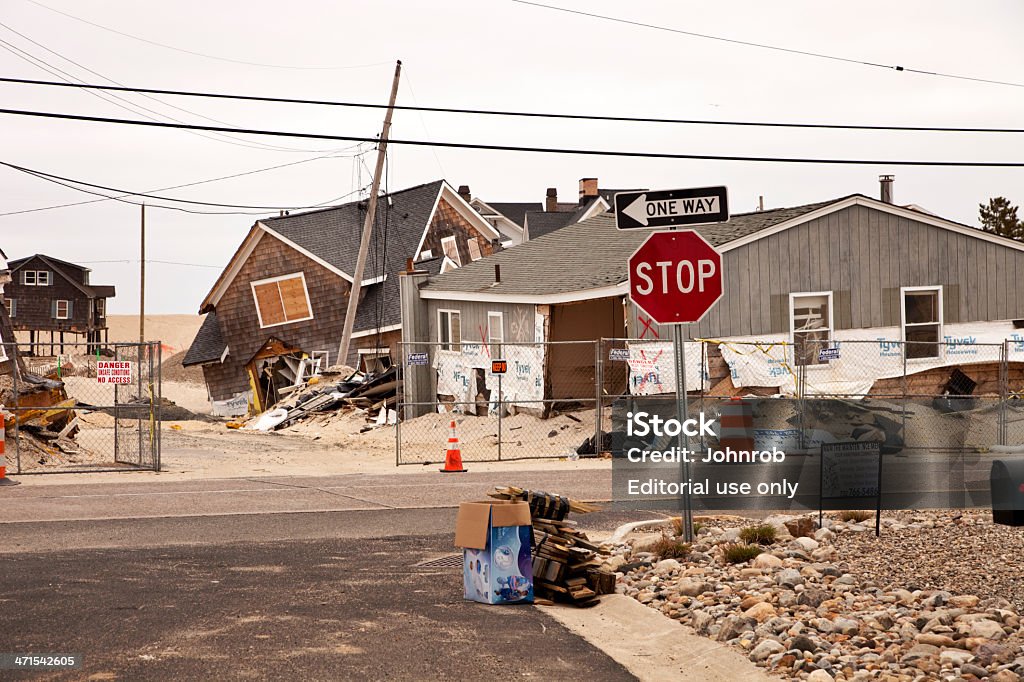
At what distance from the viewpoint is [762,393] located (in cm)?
2531

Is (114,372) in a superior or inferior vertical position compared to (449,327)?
inferior

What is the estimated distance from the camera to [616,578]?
10.3m

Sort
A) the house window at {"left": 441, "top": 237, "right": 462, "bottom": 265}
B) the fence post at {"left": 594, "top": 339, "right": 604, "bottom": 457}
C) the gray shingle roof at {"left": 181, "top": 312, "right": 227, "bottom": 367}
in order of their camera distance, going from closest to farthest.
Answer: the fence post at {"left": 594, "top": 339, "right": 604, "bottom": 457}
the gray shingle roof at {"left": 181, "top": 312, "right": 227, "bottom": 367}
the house window at {"left": 441, "top": 237, "right": 462, "bottom": 265}

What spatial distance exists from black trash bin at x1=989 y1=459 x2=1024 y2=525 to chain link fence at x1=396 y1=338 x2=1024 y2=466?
7778 millimetres

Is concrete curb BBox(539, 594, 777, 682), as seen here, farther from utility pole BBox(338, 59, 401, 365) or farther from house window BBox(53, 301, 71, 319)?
house window BBox(53, 301, 71, 319)

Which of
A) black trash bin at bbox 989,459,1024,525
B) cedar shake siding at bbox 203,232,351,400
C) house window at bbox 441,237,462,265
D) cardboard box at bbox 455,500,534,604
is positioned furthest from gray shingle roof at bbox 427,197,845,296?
cardboard box at bbox 455,500,534,604

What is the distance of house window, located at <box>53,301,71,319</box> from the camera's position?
9012 cm

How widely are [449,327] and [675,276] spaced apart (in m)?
22.4

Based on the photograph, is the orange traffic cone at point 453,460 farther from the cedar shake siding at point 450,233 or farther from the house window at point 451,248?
the house window at point 451,248

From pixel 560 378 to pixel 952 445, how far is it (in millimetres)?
10115

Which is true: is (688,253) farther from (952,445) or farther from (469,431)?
(469,431)

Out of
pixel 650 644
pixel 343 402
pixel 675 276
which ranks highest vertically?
pixel 675 276

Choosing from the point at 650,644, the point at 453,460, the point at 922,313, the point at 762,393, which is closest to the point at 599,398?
the point at 453,460

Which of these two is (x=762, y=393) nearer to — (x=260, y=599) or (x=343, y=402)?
(x=343, y=402)
